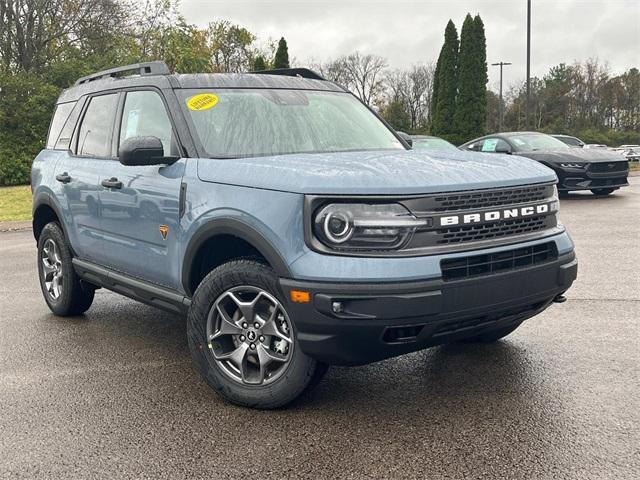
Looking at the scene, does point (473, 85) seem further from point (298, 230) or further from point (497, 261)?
point (298, 230)

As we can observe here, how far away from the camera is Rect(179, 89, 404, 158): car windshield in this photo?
4219mm

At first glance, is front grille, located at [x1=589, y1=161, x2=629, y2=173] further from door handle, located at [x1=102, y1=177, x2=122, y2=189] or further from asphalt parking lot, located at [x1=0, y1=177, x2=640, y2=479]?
door handle, located at [x1=102, y1=177, x2=122, y2=189]

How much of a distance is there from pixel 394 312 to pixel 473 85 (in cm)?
4253

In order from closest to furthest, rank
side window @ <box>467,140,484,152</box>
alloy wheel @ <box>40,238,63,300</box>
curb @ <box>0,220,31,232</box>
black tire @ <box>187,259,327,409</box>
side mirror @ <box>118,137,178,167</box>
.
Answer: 1. black tire @ <box>187,259,327,409</box>
2. side mirror @ <box>118,137,178,167</box>
3. alloy wheel @ <box>40,238,63,300</box>
4. curb @ <box>0,220,31,232</box>
5. side window @ <box>467,140,484,152</box>

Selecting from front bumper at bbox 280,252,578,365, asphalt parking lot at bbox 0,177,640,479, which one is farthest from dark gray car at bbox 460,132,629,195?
A: front bumper at bbox 280,252,578,365

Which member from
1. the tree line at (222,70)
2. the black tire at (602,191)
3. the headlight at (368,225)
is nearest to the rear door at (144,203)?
the headlight at (368,225)

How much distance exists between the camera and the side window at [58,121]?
5.99m

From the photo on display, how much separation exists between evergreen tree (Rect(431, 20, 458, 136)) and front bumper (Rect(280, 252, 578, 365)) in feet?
140

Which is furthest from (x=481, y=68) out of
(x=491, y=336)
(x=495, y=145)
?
(x=491, y=336)

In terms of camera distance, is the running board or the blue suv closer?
the blue suv

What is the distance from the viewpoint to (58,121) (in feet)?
20.2

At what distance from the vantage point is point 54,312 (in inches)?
240

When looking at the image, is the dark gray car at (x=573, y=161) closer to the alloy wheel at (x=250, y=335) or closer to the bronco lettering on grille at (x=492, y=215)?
the bronco lettering on grille at (x=492, y=215)

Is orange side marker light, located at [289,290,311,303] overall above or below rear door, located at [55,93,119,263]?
below
